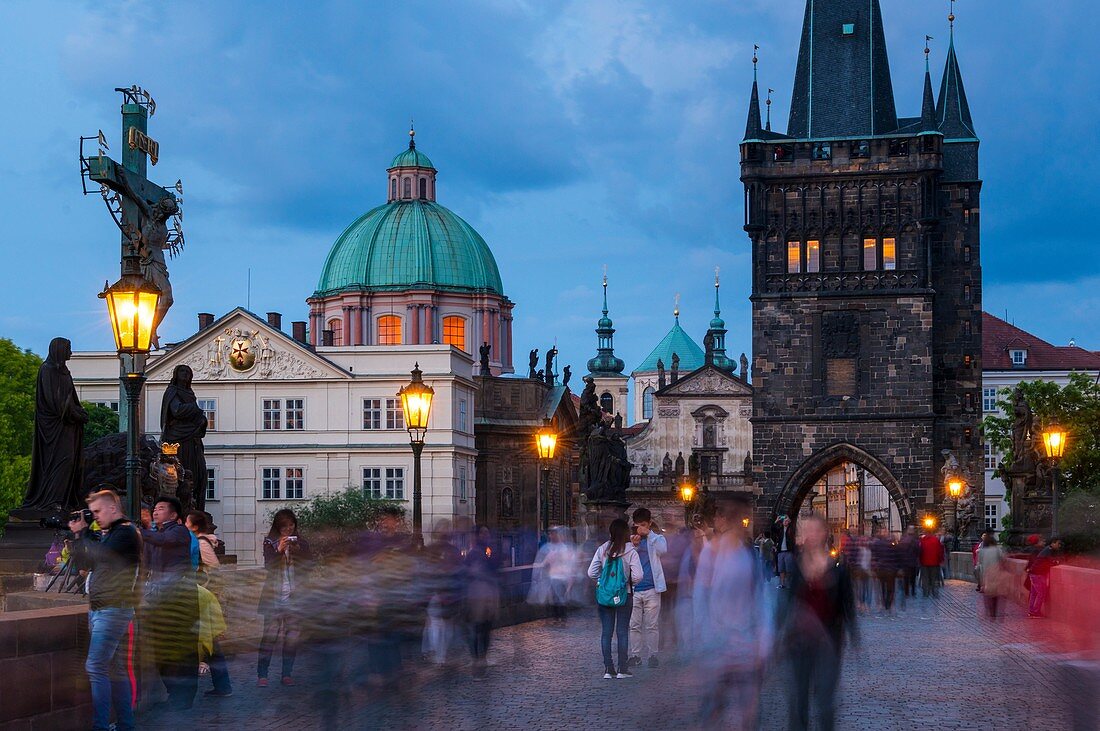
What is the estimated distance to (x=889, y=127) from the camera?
2675 inches

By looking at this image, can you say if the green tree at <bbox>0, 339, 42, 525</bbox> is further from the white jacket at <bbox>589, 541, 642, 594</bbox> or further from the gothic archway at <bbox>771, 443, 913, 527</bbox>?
the white jacket at <bbox>589, 541, 642, 594</bbox>

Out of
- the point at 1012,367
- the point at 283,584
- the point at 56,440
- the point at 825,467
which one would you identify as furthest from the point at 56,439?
the point at 1012,367

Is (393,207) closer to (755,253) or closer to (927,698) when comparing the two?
(755,253)

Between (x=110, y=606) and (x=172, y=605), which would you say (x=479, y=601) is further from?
(x=110, y=606)

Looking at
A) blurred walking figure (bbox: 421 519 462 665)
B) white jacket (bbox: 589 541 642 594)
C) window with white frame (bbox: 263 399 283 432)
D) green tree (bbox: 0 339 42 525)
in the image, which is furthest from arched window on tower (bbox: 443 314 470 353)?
white jacket (bbox: 589 541 642 594)

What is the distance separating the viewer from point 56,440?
53.7 ft

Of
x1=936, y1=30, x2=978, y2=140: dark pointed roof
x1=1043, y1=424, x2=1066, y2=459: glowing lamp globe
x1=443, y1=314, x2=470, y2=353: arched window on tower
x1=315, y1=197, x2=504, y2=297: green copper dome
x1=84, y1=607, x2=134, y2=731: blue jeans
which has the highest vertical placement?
x1=936, y1=30, x2=978, y2=140: dark pointed roof

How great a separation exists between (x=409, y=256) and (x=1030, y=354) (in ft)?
112

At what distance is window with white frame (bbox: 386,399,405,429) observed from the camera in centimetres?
6431

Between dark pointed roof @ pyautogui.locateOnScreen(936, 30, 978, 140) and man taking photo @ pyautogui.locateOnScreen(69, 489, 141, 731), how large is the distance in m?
62.8

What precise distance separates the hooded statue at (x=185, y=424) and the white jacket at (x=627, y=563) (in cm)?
776

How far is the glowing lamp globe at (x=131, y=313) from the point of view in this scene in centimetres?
1420

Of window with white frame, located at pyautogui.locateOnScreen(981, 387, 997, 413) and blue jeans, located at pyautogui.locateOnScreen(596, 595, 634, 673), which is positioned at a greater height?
window with white frame, located at pyautogui.locateOnScreen(981, 387, 997, 413)

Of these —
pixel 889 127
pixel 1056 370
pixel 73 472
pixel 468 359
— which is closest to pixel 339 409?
pixel 468 359
